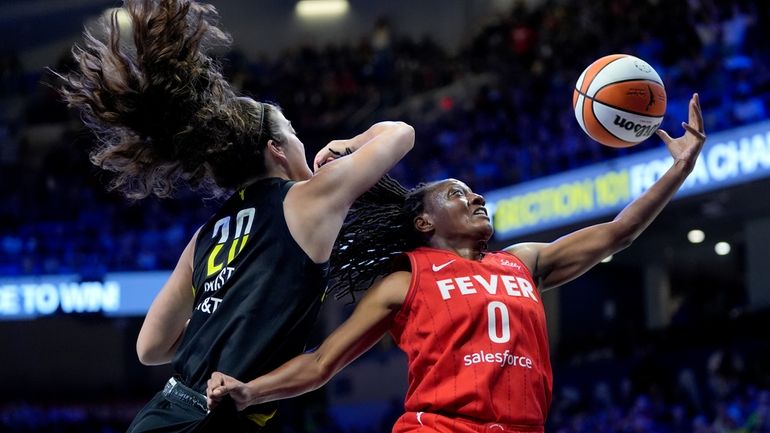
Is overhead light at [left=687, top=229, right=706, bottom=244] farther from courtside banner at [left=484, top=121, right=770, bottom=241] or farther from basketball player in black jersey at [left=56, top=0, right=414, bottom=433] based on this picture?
basketball player in black jersey at [left=56, top=0, right=414, bottom=433]

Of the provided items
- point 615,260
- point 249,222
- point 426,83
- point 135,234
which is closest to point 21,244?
point 135,234

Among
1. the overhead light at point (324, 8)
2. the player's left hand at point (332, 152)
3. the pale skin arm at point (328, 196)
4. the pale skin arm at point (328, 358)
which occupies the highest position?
the overhead light at point (324, 8)

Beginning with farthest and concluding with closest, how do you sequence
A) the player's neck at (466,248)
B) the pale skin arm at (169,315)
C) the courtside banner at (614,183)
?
the courtside banner at (614,183) < the player's neck at (466,248) < the pale skin arm at (169,315)

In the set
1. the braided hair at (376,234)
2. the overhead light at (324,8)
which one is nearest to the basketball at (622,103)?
the braided hair at (376,234)

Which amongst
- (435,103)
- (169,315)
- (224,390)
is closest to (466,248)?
(169,315)

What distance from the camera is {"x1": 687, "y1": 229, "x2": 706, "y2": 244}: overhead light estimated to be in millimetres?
16872

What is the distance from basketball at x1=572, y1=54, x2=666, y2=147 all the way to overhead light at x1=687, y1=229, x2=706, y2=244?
41.5 ft

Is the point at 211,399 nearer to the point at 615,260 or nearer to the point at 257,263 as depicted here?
the point at 257,263

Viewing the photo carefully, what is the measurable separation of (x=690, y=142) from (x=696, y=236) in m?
13.6

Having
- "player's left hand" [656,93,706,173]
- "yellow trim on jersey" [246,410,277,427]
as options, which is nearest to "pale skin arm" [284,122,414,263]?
"yellow trim on jersey" [246,410,277,427]

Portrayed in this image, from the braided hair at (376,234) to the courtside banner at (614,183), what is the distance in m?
7.97

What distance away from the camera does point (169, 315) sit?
12.3ft

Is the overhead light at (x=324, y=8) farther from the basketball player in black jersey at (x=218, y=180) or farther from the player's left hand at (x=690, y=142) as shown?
the basketball player in black jersey at (x=218, y=180)

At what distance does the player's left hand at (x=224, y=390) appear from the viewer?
3.13 metres
